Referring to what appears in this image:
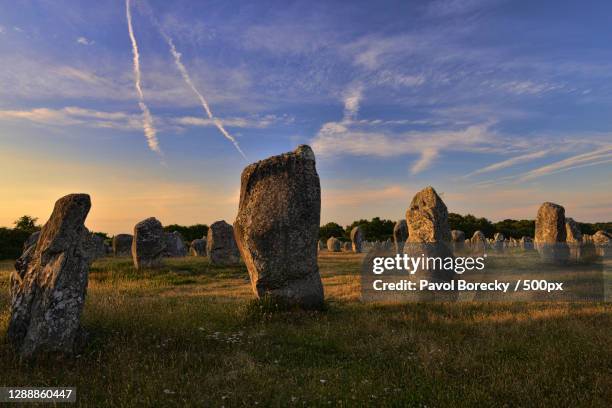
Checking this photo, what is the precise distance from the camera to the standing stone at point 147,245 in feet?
83.4

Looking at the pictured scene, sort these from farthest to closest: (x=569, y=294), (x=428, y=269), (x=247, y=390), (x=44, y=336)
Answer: (x=569, y=294) → (x=428, y=269) → (x=44, y=336) → (x=247, y=390)

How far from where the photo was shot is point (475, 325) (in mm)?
10750

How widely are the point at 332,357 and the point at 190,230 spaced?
219 feet

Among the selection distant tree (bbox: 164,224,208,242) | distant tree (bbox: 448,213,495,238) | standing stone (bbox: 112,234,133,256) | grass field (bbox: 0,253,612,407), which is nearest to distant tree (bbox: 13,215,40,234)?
standing stone (bbox: 112,234,133,256)

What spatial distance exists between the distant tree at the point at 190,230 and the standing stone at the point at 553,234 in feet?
178

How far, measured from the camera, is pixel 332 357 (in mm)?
8438

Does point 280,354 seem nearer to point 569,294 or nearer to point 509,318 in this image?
point 509,318

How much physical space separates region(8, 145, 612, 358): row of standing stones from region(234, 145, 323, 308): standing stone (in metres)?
0.03

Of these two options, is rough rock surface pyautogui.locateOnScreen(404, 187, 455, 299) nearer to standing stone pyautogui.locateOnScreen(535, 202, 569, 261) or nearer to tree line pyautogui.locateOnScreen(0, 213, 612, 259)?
standing stone pyautogui.locateOnScreen(535, 202, 569, 261)

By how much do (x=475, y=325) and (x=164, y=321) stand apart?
752 centimetres

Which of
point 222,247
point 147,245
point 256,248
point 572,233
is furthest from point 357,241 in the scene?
point 256,248

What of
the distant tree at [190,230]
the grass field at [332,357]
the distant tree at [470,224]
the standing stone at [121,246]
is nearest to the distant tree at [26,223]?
the standing stone at [121,246]

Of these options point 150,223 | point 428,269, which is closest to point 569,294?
point 428,269

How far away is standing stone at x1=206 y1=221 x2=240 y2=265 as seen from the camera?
93.0 ft
